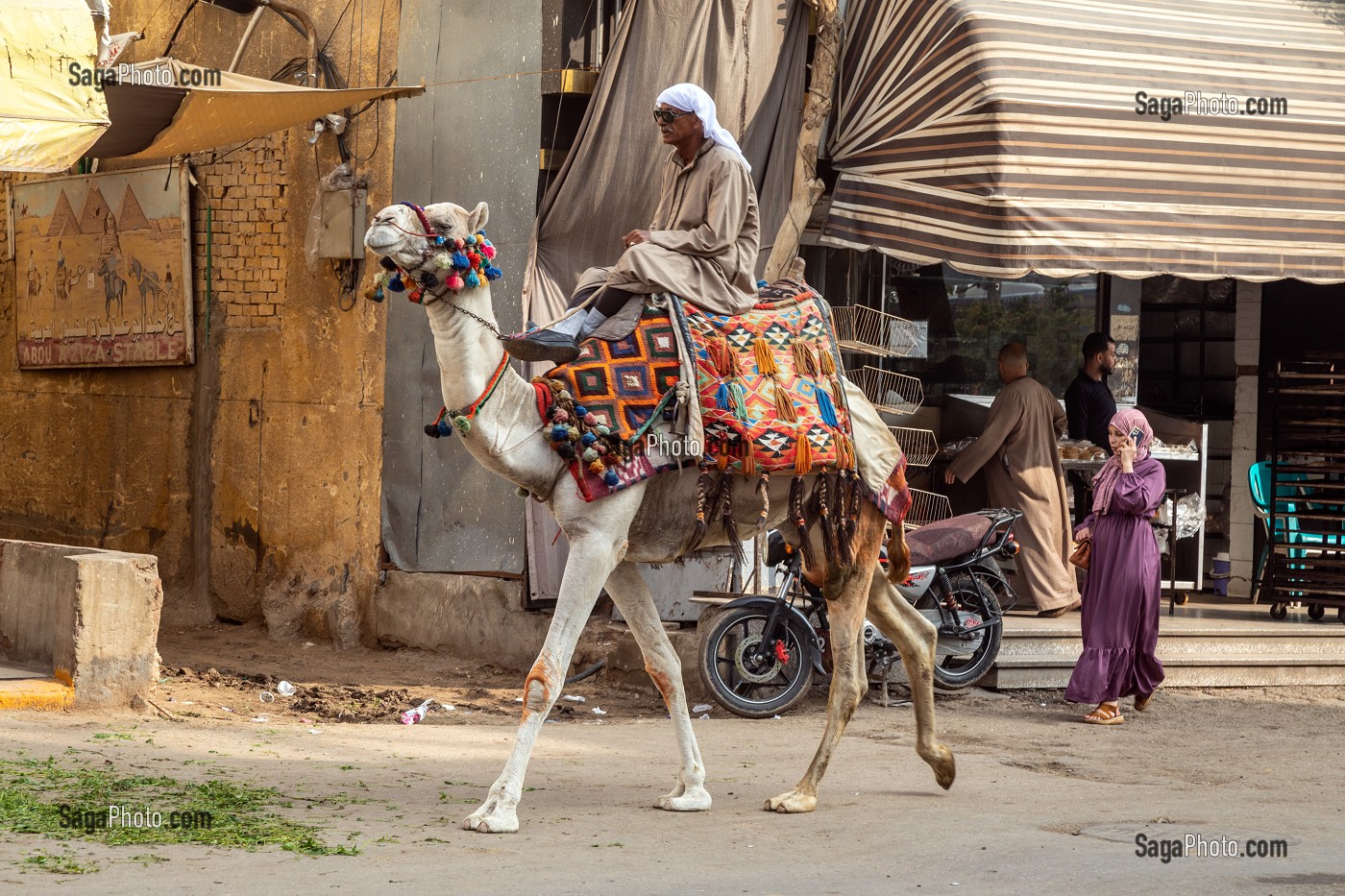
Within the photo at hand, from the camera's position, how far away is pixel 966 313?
12469mm

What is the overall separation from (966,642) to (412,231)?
5.20 m

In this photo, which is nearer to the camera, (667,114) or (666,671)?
(666,671)

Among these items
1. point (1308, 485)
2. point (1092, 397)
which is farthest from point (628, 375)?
point (1308, 485)

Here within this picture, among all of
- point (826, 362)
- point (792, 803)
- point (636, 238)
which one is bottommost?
point (792, 803)

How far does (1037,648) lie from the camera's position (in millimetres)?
10156

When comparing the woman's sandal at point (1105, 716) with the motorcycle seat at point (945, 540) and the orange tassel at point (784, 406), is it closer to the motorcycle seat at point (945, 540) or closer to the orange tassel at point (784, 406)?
the motorcycle seat at point (945, 540)

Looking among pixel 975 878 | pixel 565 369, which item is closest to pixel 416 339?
pixel 565 369

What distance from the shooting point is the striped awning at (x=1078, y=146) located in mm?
9328

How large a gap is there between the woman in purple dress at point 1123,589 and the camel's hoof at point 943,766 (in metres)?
2.69

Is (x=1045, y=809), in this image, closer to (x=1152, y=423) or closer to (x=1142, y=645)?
(x=1142, y=645)

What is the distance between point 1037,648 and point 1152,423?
3651 millimetres

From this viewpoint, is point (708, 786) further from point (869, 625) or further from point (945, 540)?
point (945, 540)

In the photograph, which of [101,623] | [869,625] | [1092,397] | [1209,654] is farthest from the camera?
[1092,397]

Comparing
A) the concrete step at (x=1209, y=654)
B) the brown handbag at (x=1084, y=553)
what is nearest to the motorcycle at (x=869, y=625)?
the concrete step at (x=1209, y=654)
